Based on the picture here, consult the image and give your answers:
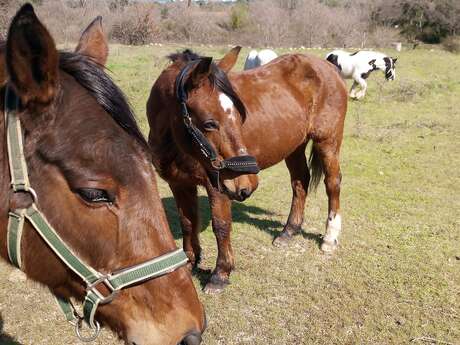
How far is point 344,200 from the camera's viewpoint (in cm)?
573

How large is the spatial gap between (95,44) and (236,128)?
155cm

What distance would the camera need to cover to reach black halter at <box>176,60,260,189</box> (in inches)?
118

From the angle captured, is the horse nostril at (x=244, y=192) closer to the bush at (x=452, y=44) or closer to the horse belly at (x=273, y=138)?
the horse belly at (x=273, y=138)

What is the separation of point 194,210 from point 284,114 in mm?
1335

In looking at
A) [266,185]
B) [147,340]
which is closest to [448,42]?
[266,185]

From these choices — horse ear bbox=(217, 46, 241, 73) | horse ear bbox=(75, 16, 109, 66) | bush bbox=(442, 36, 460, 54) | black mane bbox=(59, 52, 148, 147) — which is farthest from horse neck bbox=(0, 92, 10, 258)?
bush bbox=(442, 36, 460, 54)

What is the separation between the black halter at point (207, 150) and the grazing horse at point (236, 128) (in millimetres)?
13

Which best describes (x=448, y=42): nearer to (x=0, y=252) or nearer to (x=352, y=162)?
(x=352, y=162)

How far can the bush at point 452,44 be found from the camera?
87.6ft

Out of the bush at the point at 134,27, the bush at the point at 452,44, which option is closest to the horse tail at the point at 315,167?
the bush at the point at 134,27

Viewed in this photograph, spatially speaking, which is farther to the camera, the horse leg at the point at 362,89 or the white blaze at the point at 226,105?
the horse leg at the point at 362,89

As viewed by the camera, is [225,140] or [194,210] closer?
[225,140]

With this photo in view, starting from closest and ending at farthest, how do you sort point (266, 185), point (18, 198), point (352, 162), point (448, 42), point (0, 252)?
point (18, 198) → point (0, 252) → point (266, 185) → point (352, 162) → point (448, 42)

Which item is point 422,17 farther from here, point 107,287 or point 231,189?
point 107,287
